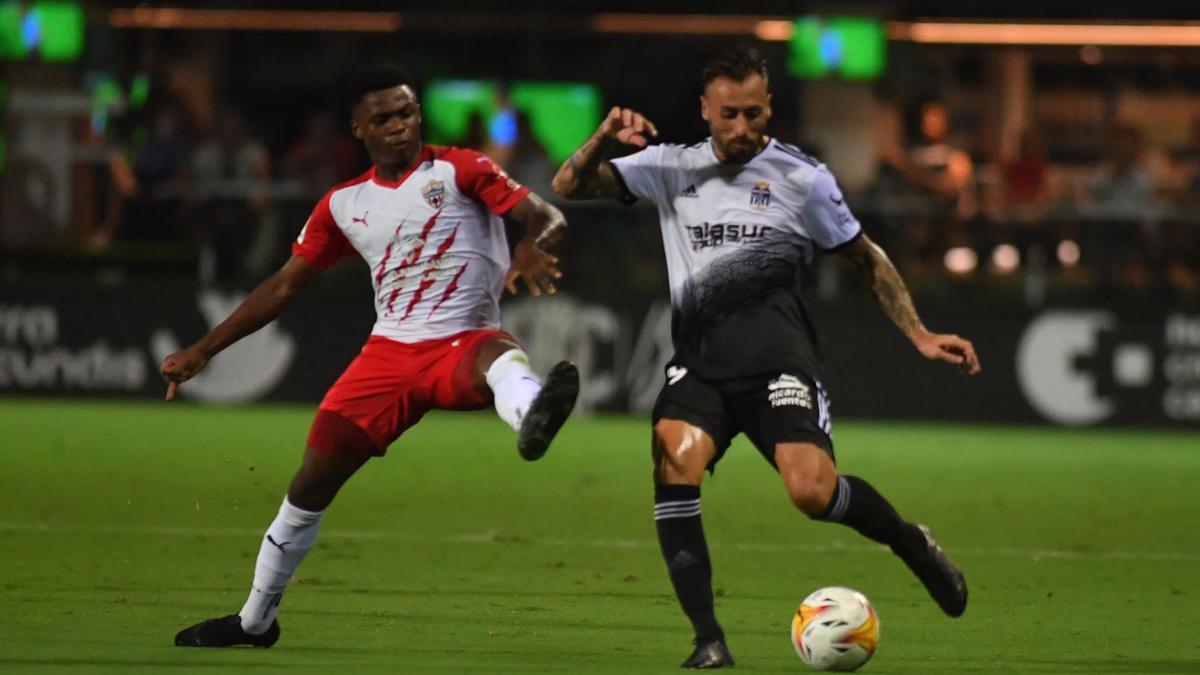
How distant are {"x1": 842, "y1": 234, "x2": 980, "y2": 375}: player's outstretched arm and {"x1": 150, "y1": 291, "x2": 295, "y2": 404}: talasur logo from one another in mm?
11851

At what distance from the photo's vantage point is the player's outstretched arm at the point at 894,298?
6980 millimetres

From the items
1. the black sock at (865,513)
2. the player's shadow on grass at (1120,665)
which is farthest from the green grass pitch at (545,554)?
the black sock at (865,513)

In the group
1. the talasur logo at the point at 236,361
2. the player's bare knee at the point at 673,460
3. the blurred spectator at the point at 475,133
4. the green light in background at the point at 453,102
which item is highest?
the player's bare knee at the point at 673,460

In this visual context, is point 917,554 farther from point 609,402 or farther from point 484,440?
point 609,402

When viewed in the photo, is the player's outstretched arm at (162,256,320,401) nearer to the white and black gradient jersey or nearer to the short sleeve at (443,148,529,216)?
the short sleeve at (443,148,529,216)

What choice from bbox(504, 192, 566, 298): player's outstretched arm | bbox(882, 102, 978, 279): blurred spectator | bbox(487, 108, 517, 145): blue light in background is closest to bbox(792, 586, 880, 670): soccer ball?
bbox(504, 192, 566, 298): player's outstretched arm

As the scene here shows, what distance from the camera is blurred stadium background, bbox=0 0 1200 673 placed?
28.2 ft

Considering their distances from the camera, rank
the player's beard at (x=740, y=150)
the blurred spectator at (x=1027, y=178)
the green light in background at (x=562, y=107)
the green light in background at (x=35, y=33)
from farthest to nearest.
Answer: the green light in background at (x=562, y=107)
the green light in background at (x=35, y=33)
the blurred spectator at (x=1027, y=178)
the player's beard at (x=740, y=150)

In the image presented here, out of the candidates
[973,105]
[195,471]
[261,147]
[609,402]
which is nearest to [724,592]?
[195,471]

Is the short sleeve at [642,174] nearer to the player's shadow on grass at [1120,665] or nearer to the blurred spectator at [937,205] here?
the player's shadow on grass at [1120,665]

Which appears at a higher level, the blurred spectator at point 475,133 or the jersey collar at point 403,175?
the jersey collar at point 403,175

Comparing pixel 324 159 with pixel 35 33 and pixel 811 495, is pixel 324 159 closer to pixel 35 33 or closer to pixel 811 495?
pixel 35 33

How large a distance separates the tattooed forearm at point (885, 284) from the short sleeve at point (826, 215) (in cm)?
8

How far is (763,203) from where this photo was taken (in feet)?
23.0
